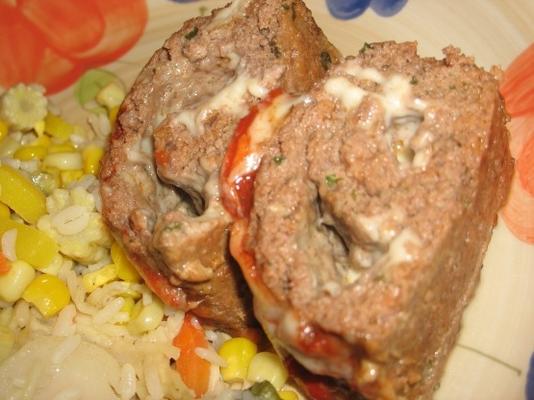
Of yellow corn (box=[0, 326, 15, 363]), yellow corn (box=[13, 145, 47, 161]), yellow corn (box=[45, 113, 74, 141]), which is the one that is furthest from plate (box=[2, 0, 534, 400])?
yellow corn (box=[0, 326, 15, 363])

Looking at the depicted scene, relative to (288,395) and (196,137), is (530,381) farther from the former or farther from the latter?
(196,137)

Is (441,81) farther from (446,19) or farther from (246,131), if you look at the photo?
(446,19)

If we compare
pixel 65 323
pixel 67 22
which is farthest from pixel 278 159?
pixel 67 22

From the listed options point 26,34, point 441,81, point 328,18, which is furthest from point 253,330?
point 26,34

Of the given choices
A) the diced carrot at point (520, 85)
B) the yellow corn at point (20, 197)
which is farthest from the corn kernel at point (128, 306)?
the diced carrot at point (520, 85)

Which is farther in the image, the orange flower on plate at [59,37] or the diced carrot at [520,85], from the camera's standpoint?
the orange flower on plate at [59,37]

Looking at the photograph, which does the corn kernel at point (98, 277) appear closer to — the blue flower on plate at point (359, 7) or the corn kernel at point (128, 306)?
the corn kernel at point (128, 306)
